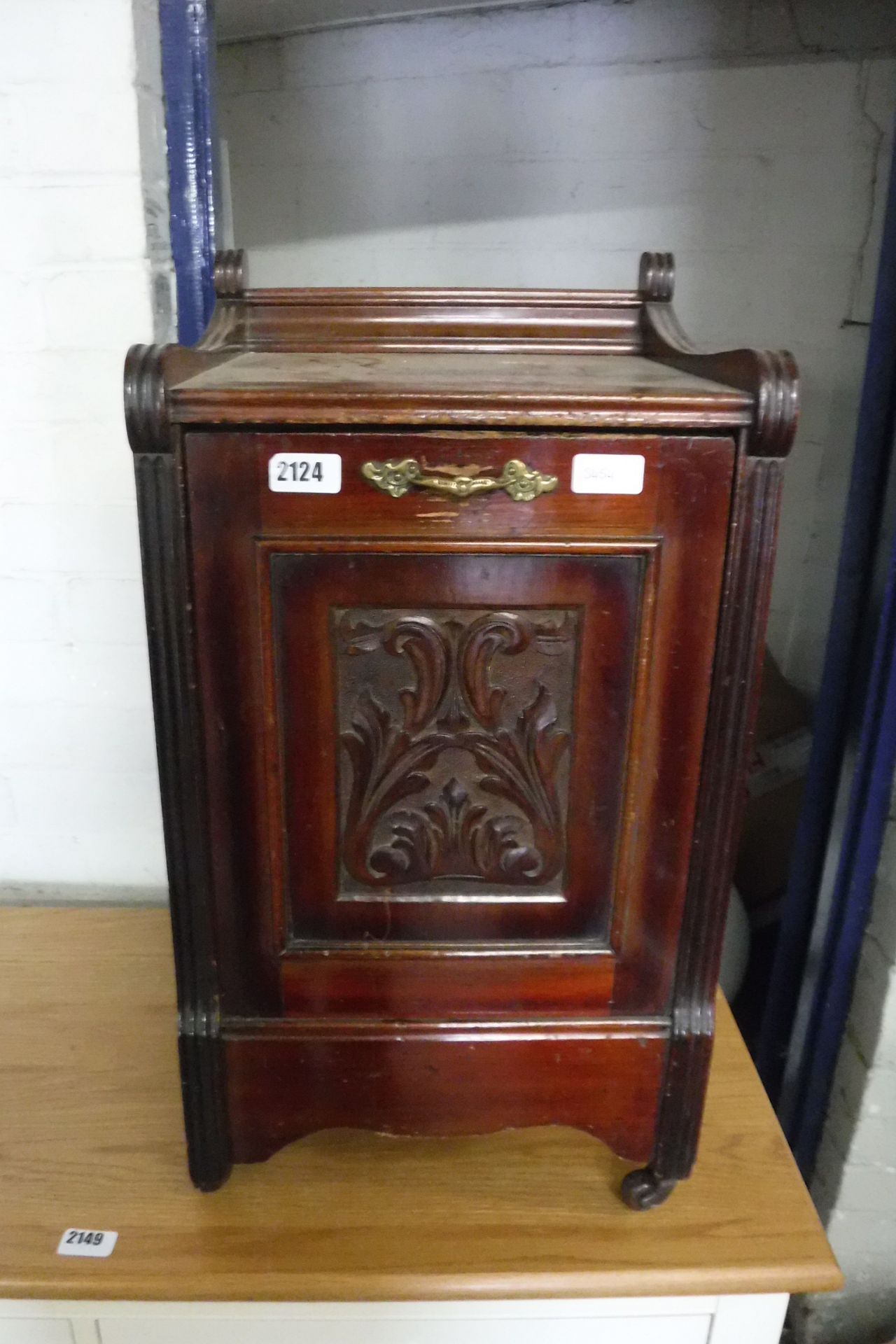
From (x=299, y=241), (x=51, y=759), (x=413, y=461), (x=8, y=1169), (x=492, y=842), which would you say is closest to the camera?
(x=413, y=461)

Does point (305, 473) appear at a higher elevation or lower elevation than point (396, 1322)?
higher

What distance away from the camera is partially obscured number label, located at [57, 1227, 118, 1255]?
90cm

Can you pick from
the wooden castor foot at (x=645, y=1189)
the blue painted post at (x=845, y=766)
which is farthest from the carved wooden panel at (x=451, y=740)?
the blue painted post at (x=845, y=766)

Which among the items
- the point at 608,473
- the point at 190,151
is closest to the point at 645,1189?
the point at 608,473

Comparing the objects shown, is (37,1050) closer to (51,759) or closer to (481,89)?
(51,759)

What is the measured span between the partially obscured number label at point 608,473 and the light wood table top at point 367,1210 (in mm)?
714

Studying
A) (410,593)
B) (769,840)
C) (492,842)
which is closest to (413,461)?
(410,593)

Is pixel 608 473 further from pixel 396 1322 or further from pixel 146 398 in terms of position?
pixel 396 1322

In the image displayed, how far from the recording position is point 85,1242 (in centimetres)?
91

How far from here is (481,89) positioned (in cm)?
147

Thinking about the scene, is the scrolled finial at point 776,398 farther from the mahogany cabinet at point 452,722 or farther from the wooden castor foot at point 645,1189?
the wooden castor foot at point 645,1189

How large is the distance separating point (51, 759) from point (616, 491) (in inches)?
38.9

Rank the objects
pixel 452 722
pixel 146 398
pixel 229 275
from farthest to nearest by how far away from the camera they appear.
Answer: pixel 229 275, pixel 452 722, pixel 146 398

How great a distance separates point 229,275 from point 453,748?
59 cm
